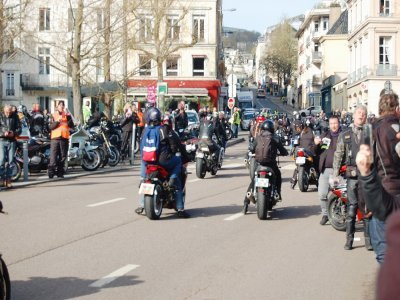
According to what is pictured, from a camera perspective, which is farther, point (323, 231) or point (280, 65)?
point (280, 65)

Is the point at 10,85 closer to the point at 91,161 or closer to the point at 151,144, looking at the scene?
the point at 91,161

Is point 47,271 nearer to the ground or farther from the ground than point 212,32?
nearer to the ground

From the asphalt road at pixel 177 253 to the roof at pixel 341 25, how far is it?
225 ft

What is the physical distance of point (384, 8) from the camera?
55062mm

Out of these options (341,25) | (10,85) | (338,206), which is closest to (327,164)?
(338,206)

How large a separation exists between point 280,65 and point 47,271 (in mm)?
104606

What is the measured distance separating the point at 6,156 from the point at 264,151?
7.00 metres

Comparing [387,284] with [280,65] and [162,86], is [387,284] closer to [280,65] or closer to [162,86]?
[162,86]

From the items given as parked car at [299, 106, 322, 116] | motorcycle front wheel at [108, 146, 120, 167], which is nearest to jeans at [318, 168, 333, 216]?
parked car at [299, 106, 322, 116]

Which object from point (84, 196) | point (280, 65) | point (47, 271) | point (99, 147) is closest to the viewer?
point (47, 271)

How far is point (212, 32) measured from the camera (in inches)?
2319

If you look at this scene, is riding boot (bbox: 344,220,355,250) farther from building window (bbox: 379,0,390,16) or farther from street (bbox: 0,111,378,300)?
building window (bbox: 379,0,390,16)

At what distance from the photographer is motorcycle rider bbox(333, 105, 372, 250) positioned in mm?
8344

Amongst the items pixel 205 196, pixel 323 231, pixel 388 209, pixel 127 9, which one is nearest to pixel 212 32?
pixel 127 9
